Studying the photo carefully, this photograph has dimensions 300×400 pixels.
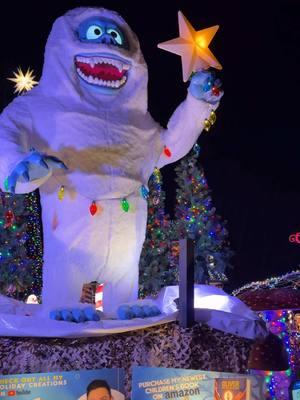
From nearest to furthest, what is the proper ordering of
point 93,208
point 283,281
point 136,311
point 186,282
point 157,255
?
point 186,282, point 136,311, point 93,208, point 283,281, point 157,255

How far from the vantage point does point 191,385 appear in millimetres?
2521

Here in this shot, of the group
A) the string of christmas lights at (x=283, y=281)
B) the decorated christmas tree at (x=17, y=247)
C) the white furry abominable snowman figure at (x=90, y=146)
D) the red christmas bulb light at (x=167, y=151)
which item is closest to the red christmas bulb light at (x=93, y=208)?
the white furry abominable snowman figure at (x=90, y=146)

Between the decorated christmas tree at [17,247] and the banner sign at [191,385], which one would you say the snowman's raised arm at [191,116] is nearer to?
the banner sign at [191,385]

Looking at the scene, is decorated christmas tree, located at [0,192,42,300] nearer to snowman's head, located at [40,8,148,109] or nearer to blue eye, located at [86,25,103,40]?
snowman's head, located at [40,8,148,109]

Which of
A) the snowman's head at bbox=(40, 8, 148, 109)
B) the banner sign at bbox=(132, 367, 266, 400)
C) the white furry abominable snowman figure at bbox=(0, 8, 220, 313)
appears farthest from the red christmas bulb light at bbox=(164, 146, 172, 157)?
the banner sign at bbox=(132, 367, 266, 400)

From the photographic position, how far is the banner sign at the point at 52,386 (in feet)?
7.98

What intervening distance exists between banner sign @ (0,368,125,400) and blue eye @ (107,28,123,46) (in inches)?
77.7

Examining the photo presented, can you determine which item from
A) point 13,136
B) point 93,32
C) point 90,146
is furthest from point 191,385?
point 93,32

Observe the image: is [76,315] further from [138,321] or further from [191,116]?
[191,116]

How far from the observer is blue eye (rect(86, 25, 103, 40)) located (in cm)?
346

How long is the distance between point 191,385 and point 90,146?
147 centimetres

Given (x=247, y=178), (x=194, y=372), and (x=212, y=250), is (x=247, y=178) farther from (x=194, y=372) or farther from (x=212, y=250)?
(x=194, y=372)

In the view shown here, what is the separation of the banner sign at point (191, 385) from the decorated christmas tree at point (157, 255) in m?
7.24

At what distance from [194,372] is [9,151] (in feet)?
4.70
